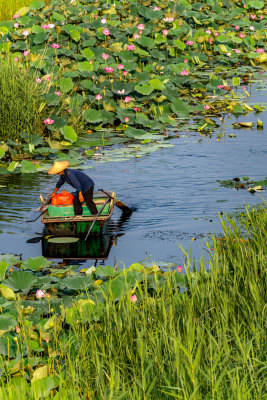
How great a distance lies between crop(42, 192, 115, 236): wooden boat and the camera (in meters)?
8.49

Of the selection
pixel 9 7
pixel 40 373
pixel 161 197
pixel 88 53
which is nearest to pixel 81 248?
pixel 161 197

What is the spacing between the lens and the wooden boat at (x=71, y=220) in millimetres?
8492

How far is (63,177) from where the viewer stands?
8844 millimetres

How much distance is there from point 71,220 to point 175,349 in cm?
477

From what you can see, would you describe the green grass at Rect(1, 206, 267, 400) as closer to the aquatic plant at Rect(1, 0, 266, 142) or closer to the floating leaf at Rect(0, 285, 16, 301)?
the floating leaf at Rect(0, 285, 16, 301)

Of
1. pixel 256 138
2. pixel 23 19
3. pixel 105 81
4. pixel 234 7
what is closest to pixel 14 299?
pixel 256 138

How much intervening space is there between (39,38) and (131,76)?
9.71 ft

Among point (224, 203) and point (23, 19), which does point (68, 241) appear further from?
point (23, 19)

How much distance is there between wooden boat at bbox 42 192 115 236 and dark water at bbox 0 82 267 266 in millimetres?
183

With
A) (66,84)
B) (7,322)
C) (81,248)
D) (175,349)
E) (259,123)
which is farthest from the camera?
(66,84)

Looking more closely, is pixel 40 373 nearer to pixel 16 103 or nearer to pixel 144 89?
pixel 16 103

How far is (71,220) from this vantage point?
27.9 ft

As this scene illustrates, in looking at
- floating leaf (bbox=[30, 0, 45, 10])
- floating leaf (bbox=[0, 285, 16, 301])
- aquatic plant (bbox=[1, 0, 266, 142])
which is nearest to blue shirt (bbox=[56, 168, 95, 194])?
floating leaf (bbox=[0, 285, 16, 301])

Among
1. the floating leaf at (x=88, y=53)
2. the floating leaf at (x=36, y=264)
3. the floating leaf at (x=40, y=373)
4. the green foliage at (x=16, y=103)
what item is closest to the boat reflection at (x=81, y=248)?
the floating leaf at (x=36, y=264)
